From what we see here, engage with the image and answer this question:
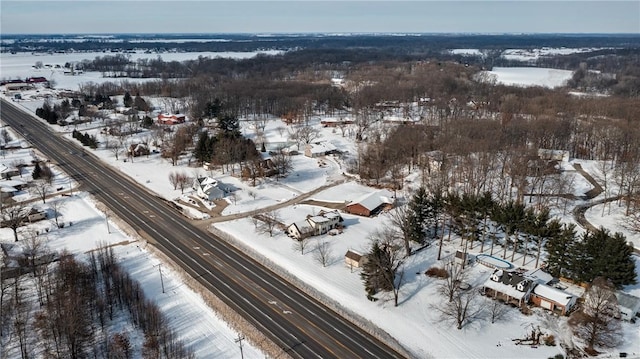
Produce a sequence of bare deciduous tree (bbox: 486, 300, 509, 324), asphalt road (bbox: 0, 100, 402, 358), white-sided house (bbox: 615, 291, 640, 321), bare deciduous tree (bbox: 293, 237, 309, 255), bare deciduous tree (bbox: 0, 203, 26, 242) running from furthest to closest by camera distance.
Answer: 1. bare deciduous tree (bbox: 0, 203, 26, 242)
2. bare deciduous tree (bbox: 293, 237, 309, 255)
3. bare deciduous tree (bbox: 486, 300, 509, 324)
4. white-sided house (bbox: 615, 291, 640, 321)
5. asphalt road (bbox: 0, 100, 402, 358)

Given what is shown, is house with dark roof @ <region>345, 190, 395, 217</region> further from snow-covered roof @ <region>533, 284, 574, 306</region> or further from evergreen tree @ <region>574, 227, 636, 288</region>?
evergreen tree @ <region>574, 227, 636, 288</region>

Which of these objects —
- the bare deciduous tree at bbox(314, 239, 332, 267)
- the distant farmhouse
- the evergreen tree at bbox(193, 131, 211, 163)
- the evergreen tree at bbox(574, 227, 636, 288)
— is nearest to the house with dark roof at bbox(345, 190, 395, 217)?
the distant farmhouse

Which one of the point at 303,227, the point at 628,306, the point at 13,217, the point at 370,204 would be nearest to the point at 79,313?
the point at 303,227

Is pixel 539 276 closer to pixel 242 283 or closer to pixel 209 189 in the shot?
pixel 242 283

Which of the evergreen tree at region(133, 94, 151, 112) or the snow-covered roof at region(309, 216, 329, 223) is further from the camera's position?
the evergreen tree at region(133, 94, 151, 112)

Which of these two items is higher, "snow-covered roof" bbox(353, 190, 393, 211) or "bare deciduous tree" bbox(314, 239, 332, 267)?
"snow-covered roof" bbox(353, 190, 393, 211)

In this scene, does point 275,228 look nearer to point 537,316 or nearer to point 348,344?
point 348,344
